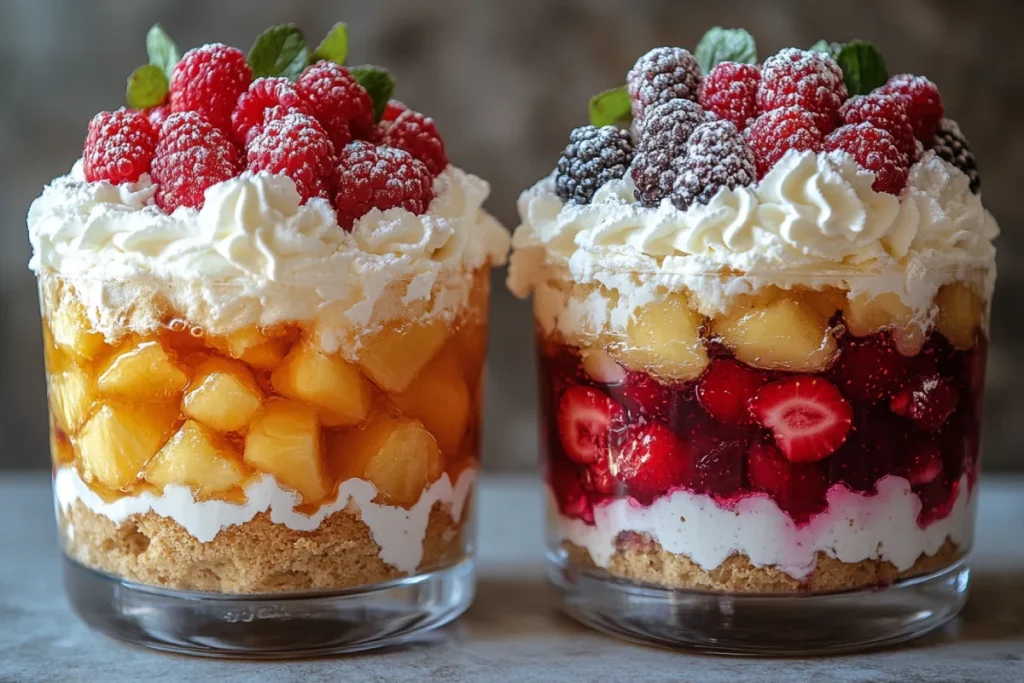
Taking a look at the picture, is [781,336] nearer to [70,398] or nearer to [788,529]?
[788,529]

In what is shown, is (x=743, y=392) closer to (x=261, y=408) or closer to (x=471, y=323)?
(x=471, y=323)

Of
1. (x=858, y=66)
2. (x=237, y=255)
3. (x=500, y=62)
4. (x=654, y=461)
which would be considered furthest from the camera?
(x=500, y=62)

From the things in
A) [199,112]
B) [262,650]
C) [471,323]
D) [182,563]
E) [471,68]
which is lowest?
[262,650]

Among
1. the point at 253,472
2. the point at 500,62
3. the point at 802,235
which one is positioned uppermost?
the point at 500,62

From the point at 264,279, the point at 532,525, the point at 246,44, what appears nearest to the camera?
the point at 264,279

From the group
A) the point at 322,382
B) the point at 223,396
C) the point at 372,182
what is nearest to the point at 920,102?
the point at 372,182

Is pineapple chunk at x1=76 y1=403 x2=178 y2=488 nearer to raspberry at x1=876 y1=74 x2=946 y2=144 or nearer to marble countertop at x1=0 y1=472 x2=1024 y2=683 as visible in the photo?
marble countertop at x1=0 y1=472 x2=1024 y2=683

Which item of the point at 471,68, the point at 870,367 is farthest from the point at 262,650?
the point at 471,68
